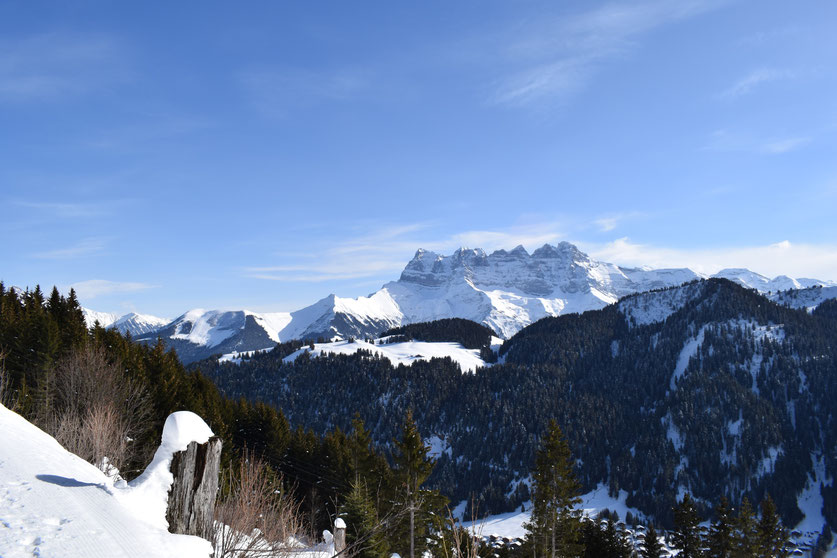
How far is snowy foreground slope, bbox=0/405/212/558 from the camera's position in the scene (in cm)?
554

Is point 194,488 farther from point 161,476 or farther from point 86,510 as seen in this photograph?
point 86,510

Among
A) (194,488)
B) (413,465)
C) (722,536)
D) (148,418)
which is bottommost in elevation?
(722,536)

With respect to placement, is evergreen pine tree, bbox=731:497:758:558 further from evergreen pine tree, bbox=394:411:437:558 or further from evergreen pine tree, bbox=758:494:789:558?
evergreen pine tree, bbox=394:411:437:558

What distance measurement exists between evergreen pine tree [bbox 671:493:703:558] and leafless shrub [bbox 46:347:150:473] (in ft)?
166

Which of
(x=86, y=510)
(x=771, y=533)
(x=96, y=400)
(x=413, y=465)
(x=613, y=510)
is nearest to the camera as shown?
(x=86, y=510)

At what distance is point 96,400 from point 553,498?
32923mm

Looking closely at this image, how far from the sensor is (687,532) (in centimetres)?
4900

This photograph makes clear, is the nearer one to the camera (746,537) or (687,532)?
(746,537)

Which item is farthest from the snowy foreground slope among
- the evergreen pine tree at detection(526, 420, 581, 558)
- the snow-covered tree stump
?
the evergreen pine tree at detection(526, 420, 581, 558)

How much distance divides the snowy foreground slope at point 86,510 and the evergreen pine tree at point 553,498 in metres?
31.7

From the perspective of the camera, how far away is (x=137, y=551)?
225 inches

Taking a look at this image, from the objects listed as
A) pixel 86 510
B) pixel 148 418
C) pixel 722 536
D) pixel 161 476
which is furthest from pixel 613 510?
pixel 86 510

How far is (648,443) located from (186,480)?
715 ft

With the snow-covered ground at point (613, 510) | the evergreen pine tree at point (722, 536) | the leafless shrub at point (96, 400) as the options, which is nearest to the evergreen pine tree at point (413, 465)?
the leafless shrub at point (96, 400)
